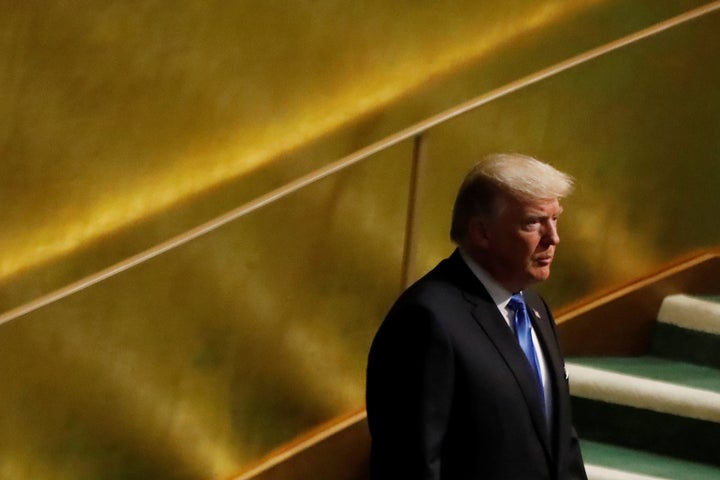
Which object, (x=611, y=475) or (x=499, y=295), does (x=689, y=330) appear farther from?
(x=499, y=295)

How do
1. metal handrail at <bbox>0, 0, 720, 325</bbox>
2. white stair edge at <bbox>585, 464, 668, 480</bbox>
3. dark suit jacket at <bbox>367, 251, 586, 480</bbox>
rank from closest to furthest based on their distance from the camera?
dark suit jacket at <bbox>367, 251, 586, 480</bbox> < metal handrail at <bbox>0, 0, 720, 325</bbox> < white stair edge at <bbox>585, 464, 668, 480</bbox>

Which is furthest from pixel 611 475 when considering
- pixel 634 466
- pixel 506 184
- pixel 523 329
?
pixel 506 184

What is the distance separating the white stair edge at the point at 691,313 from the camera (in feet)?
12.4

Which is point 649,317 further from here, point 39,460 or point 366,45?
point 39,460

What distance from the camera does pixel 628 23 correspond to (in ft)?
13.9

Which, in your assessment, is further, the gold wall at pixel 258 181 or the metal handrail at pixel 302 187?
the gold wall at pixel 258 181

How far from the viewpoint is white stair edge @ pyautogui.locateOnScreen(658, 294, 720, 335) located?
12.4 ft

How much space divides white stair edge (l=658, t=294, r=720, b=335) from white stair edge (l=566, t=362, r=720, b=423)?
357 millimetres

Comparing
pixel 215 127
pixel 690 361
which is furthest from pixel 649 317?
pixel 215 127

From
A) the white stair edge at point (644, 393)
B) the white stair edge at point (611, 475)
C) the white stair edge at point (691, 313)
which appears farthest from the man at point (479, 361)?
the white stair edge at point (691, 313)

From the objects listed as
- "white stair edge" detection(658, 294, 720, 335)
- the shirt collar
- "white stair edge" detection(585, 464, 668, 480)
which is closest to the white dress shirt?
the shirt collar

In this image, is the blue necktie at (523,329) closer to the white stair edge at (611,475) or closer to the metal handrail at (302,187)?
the white stair edge at (611,475)

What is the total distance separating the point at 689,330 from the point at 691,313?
51mm

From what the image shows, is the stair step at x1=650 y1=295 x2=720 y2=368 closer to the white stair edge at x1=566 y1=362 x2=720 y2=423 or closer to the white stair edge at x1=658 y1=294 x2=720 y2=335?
the white stair edge at x1=658 y1=294 x2=720 y2=335
